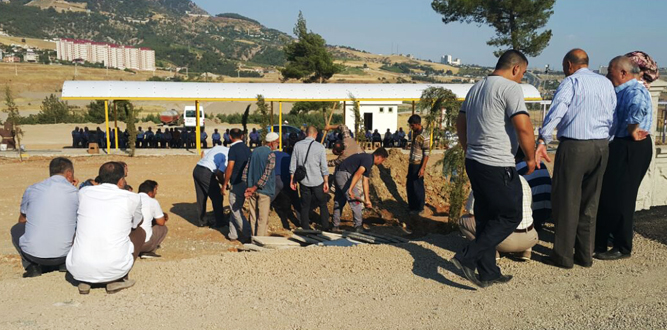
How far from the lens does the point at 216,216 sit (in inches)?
398

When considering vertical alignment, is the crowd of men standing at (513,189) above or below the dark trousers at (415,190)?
above

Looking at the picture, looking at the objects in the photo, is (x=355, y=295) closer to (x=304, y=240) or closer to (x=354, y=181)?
(x=304, y=240)

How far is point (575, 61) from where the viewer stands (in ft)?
17.8

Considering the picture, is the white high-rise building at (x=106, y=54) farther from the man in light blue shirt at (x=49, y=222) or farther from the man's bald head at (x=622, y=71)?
the man's bald head at (x=622, y=71)

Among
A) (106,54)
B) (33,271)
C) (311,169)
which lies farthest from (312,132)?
(106,54)

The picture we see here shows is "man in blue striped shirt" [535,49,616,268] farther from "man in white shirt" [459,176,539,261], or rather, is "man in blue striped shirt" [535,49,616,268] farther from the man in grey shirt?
the man in grey shirt

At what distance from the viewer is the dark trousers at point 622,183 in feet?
18.8

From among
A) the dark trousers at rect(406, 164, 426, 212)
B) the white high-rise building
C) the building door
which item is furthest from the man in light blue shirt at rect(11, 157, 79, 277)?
the white high-rise building

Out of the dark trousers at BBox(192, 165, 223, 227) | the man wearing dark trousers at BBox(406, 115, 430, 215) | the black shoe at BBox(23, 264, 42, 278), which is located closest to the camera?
the black shoe at BBox(23, 264, 42, 278)

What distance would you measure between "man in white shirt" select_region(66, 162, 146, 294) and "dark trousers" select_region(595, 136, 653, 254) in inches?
173

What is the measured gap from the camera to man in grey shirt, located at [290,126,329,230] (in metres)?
8.95

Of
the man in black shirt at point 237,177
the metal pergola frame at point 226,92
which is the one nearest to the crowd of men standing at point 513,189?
the man in black shirt at point 237,177

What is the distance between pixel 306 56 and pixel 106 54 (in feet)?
328

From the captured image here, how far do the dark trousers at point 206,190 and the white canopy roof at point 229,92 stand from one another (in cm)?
1320
